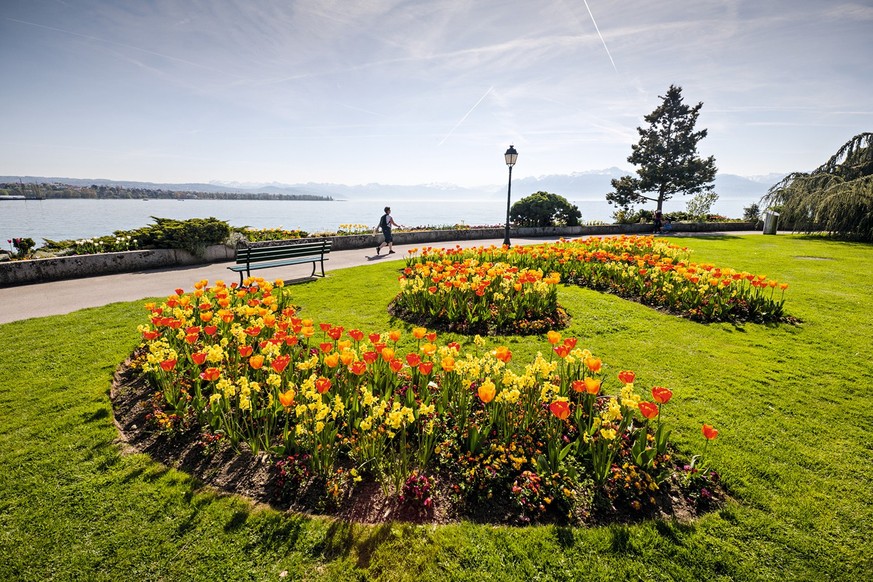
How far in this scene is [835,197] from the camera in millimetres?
20219

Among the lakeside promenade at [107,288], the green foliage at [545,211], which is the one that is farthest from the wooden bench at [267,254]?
the green foliage at [545,211]

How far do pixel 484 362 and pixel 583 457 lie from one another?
1.27 meters

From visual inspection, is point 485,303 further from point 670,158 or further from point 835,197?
point 670,158

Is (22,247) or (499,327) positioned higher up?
(22,247)

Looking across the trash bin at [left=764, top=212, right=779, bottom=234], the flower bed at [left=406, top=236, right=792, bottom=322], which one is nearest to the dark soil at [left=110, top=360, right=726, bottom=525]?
the flower bed at [left=406, top=236, right=792, bottom=322]

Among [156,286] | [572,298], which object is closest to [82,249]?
[156,286]

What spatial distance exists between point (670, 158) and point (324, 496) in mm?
41995

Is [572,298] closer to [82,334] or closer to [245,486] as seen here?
[245,486]

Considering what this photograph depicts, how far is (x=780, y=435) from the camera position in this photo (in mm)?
4074

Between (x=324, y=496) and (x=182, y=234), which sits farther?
(x=182, y=234)

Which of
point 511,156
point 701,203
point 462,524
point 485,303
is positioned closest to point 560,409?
point 462,524

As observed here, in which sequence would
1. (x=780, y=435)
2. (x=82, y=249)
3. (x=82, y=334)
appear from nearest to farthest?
(x=780, y=435) < (x=82, y=334) < (x=82, y=249)

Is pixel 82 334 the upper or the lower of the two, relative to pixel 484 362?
lower

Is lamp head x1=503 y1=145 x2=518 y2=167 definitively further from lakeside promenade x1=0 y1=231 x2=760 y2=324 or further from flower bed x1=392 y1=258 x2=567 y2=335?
flower bed x1=392 y1=258 x2=567 y2=335
